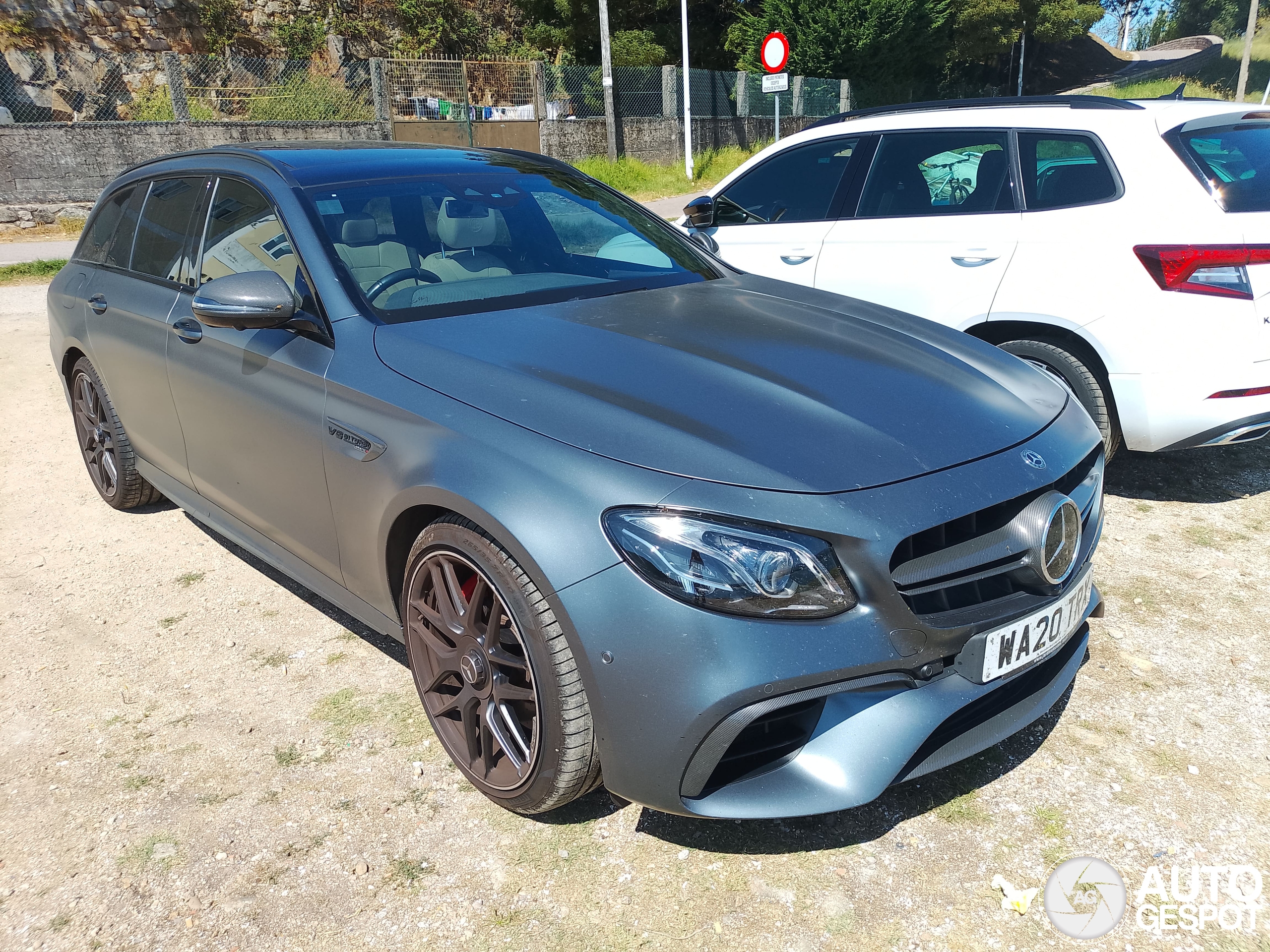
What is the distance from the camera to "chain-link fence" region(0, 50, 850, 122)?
16.5 metres

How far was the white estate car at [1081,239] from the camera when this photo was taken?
12.0ft

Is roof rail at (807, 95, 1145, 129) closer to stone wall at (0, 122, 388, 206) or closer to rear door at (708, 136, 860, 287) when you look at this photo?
rear door at (708, 136, 860, 287)

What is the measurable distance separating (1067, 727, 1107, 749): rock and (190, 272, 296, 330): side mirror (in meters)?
A: 2.50

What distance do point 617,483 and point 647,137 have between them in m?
22.0

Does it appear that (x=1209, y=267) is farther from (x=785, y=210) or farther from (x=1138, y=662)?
(x=785, y=210)

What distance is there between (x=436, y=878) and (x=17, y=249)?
15450mm

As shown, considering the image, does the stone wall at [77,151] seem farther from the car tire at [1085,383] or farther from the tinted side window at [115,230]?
the car tire at [1085,383]

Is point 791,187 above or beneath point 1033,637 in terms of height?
above

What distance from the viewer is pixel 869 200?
4.78 metres

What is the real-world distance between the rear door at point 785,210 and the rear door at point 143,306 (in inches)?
100

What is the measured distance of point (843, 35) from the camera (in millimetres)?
31984

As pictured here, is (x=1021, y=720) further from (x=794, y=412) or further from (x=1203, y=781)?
(x=794, y=412)

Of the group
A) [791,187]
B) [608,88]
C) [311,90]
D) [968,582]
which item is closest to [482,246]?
[968,582]

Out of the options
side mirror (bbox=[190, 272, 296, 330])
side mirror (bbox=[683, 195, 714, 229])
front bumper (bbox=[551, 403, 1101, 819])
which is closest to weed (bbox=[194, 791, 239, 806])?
front bumper (bbox=[551, 403, 1101, 819])
